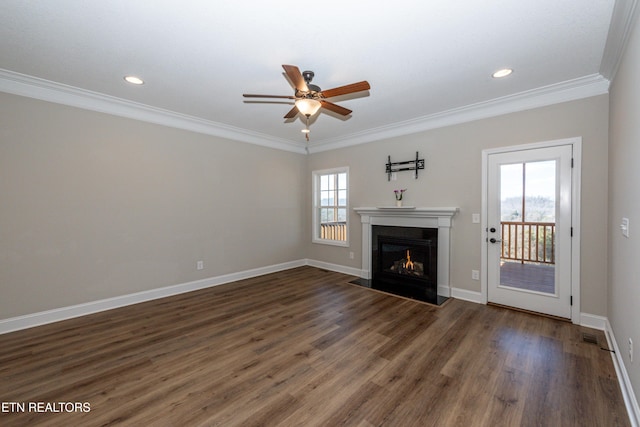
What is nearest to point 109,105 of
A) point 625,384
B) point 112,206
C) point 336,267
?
point 112,206

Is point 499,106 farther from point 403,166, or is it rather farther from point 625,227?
point 625,227

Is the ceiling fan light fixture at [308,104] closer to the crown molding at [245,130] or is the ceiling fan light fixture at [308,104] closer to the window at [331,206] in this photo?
the crown molding at [245,130]

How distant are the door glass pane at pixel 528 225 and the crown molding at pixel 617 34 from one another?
999mm

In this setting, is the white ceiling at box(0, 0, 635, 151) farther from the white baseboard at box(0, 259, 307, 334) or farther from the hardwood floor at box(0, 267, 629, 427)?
the hardwood floor at box(0, 267, 629, 427)

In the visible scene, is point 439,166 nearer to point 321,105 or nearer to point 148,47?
point 321,105

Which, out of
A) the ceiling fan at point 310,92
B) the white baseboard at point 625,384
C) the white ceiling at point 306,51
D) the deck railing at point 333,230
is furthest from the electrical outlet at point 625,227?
the deck railing at point 333,230

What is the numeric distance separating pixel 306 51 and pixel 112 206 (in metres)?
3.17

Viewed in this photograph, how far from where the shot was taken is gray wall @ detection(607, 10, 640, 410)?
1708 mm

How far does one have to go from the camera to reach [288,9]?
6.26 feet

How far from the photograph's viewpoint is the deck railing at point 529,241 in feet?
10.6

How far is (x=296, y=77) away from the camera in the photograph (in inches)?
88.4

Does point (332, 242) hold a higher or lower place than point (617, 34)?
lower

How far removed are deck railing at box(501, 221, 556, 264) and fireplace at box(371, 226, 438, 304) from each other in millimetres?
886

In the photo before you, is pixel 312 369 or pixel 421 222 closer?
pixel 312 369
